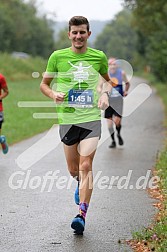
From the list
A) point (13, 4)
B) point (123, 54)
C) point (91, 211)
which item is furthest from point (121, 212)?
point (123, 54)

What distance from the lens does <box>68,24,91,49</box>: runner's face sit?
286 inches

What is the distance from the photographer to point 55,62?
24.1 ft

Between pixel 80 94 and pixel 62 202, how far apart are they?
2.07 m

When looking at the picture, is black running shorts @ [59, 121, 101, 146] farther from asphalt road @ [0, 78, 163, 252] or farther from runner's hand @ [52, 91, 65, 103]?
asphalt road @ [0, 78, 163, 252]

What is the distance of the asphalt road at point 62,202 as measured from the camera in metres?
6.73

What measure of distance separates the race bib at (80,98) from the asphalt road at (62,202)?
134cm

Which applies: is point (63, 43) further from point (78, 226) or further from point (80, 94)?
point (78, 226)

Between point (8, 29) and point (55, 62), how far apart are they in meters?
84.7

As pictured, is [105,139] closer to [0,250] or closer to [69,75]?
[69,75]

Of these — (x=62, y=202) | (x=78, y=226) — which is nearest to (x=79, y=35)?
(x=78, y=226)

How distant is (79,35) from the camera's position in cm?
725

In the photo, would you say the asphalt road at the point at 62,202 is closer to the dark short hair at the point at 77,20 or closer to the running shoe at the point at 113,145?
the running shoe at the point at 113,145

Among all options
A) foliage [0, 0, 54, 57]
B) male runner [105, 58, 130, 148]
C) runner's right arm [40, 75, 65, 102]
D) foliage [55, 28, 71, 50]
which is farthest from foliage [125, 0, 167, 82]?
foliage [55, 28, 71, 50]

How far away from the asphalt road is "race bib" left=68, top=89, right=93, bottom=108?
1343mm
